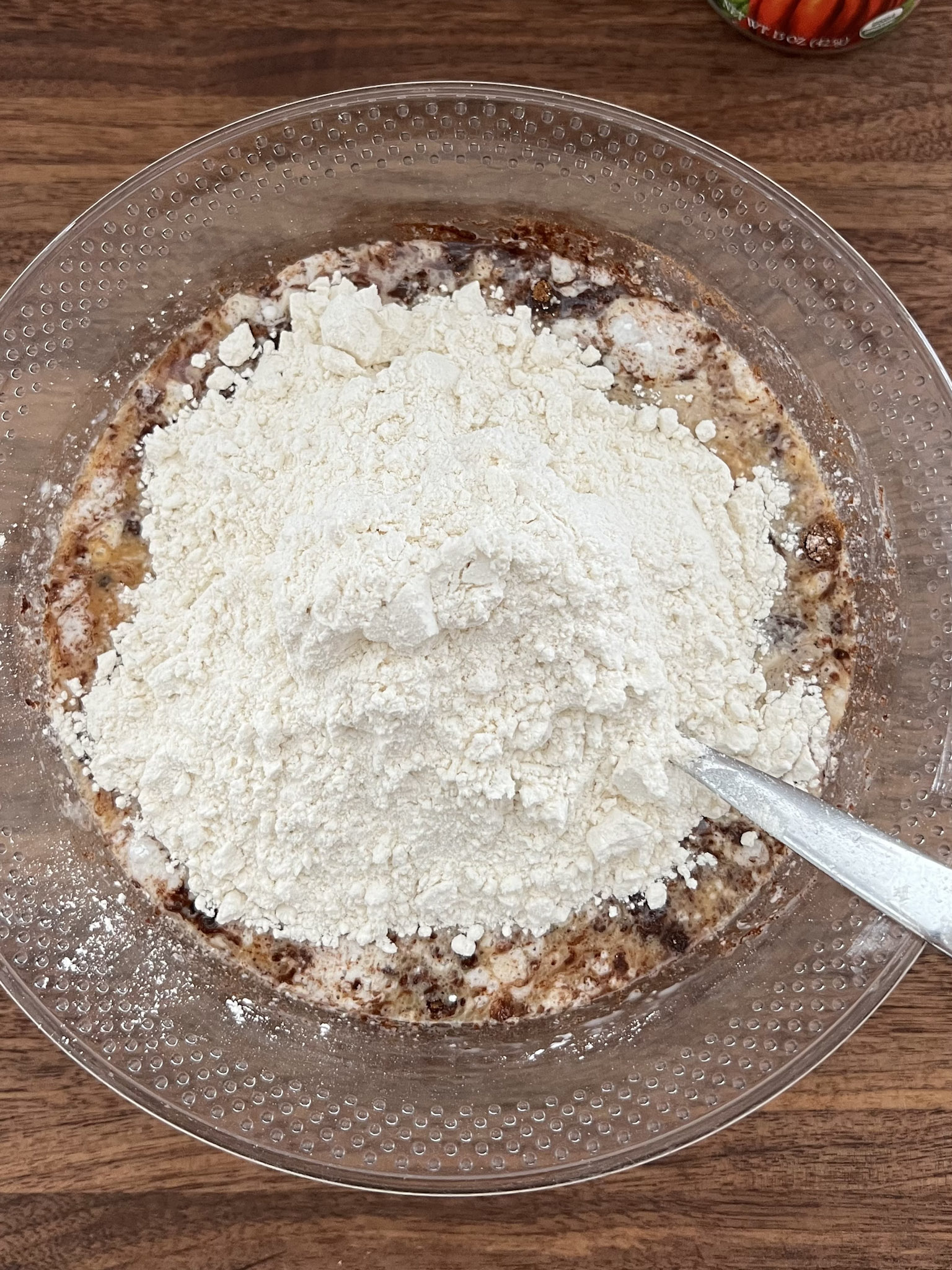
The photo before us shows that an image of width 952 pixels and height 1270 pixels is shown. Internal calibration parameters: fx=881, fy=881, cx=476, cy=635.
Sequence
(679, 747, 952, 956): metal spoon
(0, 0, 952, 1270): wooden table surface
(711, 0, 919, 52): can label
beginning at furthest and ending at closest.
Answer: (0, 0, 952, 1270): wooden table surface < (711, 0, 919, 52): can label < (679, 747, 952, 956): metal spoon

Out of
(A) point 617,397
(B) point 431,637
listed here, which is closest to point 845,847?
(B) point 431,637

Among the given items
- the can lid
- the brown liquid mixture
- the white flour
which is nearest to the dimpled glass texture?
the brown liquid mixture

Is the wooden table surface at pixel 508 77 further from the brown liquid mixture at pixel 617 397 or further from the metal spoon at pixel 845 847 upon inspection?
the metal spoon at pixel 845 847

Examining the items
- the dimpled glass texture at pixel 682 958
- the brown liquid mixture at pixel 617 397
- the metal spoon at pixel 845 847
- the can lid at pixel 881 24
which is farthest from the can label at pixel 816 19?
the metal spoon at pixel 845 847

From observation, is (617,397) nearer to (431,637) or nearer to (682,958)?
(431,637)

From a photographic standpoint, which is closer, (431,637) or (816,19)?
(431,637)

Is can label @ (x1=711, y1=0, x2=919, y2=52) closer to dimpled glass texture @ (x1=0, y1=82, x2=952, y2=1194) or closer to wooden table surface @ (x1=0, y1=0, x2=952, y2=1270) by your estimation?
wooden table surface @ (x1=0, y1=0, x2=952, y2=1270)
